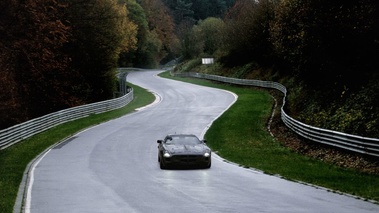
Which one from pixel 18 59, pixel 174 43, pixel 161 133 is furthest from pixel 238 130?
pixel 174 43

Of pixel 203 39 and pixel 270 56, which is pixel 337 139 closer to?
pixel 270 56

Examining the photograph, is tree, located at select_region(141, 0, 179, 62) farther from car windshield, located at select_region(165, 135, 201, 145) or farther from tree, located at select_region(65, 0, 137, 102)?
car windshield, located at select_region(165, 135, 201, 145)

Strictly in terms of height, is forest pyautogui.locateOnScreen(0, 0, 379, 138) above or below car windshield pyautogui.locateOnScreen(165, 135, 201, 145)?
above

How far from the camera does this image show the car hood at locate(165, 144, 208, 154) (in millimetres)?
19641

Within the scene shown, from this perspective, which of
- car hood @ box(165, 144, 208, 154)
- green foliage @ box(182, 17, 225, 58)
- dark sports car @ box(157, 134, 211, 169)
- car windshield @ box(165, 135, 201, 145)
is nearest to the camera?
dark sports car @ box(157, 134, 211, 169)

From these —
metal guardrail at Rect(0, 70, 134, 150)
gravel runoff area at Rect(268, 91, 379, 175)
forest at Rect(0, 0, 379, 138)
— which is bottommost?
metal guardrail at Rect(0, 70, 134, 150)

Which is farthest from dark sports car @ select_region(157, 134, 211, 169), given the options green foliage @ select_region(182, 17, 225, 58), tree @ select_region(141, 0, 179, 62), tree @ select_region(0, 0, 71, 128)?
tree @ select_region(141, 0, 179, 62)

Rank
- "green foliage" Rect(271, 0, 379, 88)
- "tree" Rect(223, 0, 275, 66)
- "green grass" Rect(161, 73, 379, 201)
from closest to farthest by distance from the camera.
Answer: "green grass" Rect(161, 73, 379, 201) < "green foliage" Rect(271, 0, 379, 88) < "tree" Rect(223, 0, 275, 66)

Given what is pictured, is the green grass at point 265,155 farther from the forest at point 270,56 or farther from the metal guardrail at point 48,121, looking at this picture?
the metal guardrail at point 48,121

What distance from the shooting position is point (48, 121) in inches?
1436

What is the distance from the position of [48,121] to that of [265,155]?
61.5 feet

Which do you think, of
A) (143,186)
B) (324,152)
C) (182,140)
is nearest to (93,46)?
(182,140)

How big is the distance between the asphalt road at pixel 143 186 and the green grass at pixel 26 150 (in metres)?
0.59

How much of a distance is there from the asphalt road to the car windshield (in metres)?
1.22
